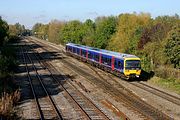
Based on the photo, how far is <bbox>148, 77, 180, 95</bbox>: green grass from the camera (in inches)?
1175

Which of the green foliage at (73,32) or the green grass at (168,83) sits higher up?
the green foliage at (73,32)

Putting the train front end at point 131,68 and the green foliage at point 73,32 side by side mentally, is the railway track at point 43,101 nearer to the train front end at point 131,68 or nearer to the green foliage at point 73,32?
the train front end at point 131,68

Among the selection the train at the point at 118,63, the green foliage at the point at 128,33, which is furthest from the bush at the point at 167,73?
the green foliage at the point at 128,33

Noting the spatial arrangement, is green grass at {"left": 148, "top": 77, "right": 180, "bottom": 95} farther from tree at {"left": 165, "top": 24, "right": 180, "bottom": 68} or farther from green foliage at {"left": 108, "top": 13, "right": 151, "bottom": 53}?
green foliage at {"left": 108, "top": 13, "right": 151, "bottom": 53}

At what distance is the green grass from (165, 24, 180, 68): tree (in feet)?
26.5

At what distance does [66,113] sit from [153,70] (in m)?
19.5

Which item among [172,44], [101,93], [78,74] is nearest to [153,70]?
[172,44]

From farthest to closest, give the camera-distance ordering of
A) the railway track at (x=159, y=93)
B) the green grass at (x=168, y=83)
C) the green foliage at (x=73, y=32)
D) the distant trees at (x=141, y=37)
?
the green foliage at (x=73, y=32), the distant trees at (x=141, y=37), the green grass at (x=168, y=83), the railway track at (x=159, y=93)

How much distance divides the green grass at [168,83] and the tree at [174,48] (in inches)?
318

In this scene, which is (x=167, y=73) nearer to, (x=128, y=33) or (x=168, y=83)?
(x=168, y=83)

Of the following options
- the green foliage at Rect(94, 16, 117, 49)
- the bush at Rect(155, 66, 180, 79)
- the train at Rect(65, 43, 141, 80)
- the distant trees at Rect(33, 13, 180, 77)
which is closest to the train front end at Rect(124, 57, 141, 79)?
the train at Rect(65, 43, 141, 80)

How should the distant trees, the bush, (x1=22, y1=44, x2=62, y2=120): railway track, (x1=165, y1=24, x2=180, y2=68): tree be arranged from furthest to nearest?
the distant trees
(x1=165, y1=24, x2=180, y2=68): tree
the bush
(x1=22, y1=44, x2=62, y2=120): railway track

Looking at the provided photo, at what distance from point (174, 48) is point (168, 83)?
1045 cm

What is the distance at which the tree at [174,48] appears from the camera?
135 feet
